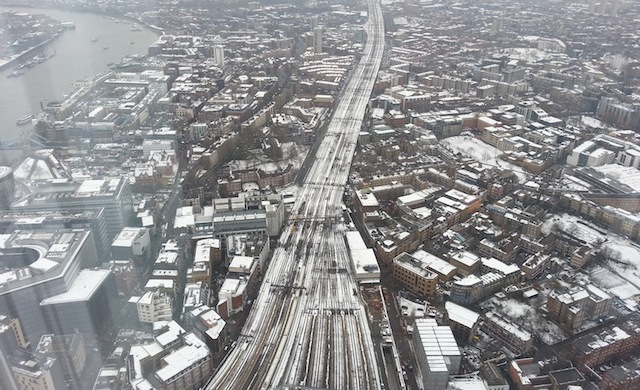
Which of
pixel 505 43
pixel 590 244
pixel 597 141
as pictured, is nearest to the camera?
pixel 590 244

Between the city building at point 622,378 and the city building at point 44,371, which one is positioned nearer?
the city building at point 44,371

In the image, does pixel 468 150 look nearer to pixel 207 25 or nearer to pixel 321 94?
pixel 321 94

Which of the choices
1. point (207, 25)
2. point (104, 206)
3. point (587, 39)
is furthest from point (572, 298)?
point (207, 25)

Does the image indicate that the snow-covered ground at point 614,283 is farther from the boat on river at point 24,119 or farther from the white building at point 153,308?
the boat on river at point 24,119

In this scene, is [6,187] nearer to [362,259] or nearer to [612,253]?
[362,259]

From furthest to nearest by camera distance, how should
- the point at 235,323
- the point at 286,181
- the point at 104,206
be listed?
the point at 286,181, the point at 104,206, the point at 235,323

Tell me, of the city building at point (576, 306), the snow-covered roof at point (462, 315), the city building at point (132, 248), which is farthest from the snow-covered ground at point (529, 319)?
the city building at point (132, 248)

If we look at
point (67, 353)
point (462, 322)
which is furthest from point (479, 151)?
point (67, 353)
